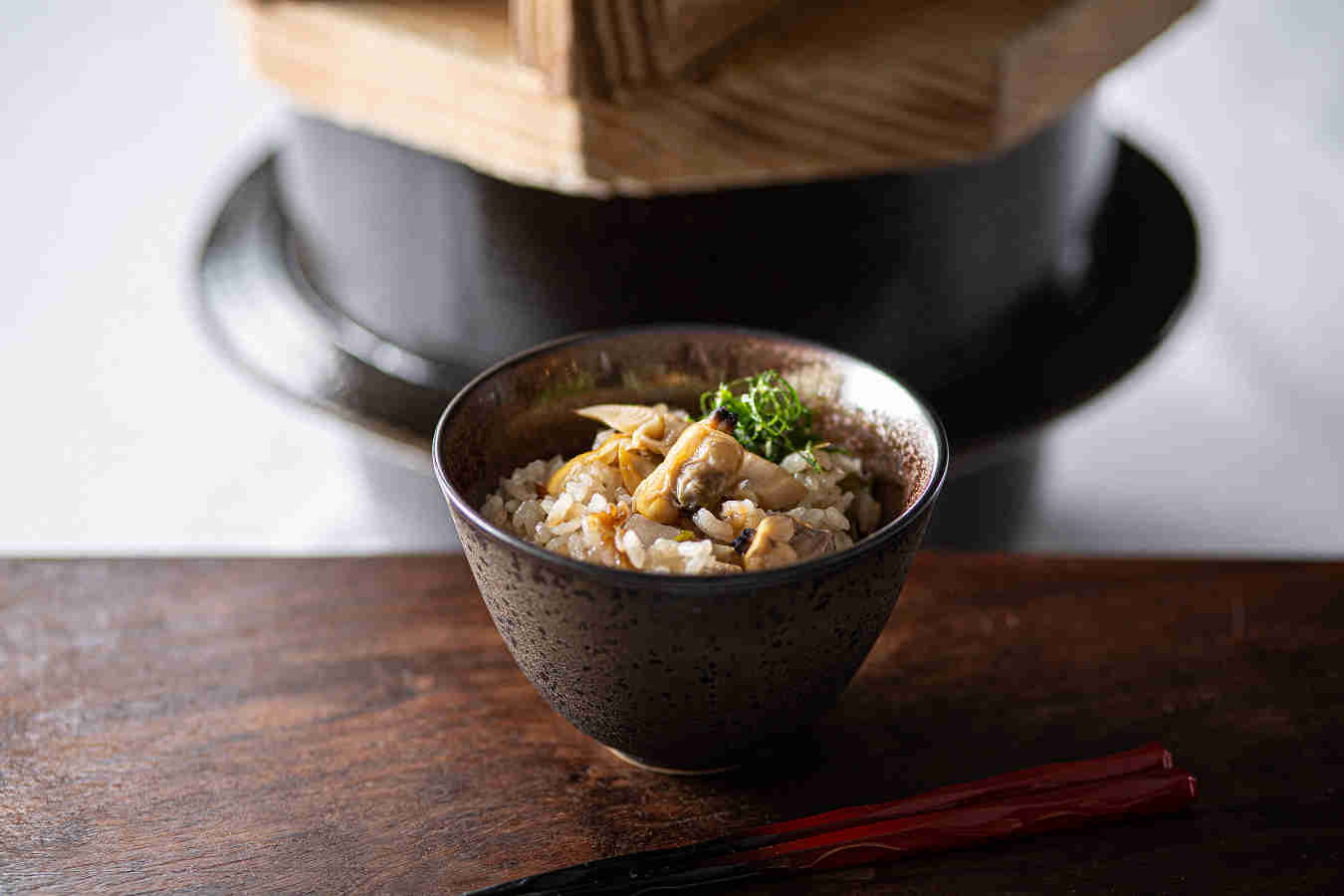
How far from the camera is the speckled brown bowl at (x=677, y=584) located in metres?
0.82

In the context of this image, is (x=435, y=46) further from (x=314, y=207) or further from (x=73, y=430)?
(x=73, y=430)

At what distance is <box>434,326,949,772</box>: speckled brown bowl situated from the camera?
32.1 inches

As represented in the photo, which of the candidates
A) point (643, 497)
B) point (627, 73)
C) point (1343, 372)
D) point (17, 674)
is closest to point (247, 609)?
point (17, 674)

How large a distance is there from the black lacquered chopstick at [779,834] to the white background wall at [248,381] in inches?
47.4

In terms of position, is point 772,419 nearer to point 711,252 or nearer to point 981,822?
point 981,822

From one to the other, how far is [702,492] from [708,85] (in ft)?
2.49

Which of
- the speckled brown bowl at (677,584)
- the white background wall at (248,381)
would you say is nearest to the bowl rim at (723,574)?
the speckled brown bowl at (677,584)

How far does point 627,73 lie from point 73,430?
6.05 ft

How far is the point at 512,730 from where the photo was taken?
1035mm

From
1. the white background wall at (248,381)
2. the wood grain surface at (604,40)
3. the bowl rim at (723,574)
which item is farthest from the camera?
the white background wall at (248,381)

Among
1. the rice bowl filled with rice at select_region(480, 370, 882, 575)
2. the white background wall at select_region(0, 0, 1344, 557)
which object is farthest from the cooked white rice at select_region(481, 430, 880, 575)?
the white background wall at select_region(0, 0, 1344, 557)

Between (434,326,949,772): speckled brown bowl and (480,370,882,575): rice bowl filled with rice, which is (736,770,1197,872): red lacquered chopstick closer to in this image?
(434,326,949,772): speckled brown bowl

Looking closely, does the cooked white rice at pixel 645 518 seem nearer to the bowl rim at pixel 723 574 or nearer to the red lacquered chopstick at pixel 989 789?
the bowl rim at pixel 723 574

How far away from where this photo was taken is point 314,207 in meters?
1.99
